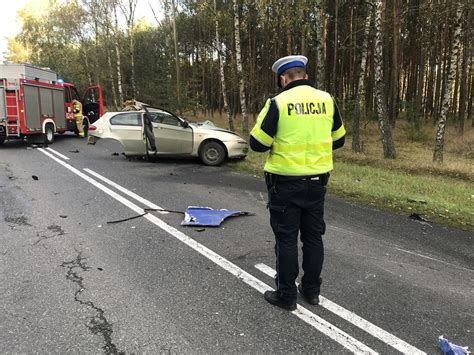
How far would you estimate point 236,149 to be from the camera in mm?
11055

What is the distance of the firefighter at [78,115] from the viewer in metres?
17.8

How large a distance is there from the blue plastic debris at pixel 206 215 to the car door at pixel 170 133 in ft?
16.1

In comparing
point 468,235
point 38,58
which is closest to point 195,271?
point 468,235

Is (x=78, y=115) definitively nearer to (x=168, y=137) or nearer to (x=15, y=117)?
(x=15, y=117)

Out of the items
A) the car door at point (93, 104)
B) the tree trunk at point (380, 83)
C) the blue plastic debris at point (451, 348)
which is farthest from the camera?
the car door at point (93, 104)

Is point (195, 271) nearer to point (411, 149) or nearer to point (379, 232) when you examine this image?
point (379, 232)

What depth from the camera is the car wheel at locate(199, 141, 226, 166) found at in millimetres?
10953

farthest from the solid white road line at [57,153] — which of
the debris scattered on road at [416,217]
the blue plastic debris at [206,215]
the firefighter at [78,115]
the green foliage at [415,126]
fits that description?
the green foliage at [415,126]

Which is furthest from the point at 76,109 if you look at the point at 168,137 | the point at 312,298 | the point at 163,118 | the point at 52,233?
the point at 312,298

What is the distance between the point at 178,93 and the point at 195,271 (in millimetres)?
22493

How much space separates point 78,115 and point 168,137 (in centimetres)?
890

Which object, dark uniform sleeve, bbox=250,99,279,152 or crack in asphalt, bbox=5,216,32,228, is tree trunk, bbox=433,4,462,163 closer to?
dark uniform sleeve, bbox=250,99,279,152

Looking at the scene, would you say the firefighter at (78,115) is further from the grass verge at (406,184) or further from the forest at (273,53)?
the grass verge at (406,184)

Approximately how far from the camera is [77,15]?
3838cm
